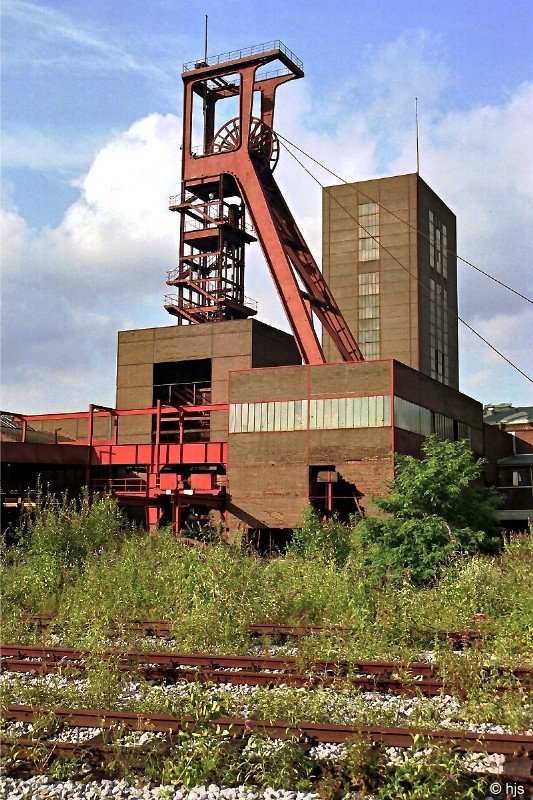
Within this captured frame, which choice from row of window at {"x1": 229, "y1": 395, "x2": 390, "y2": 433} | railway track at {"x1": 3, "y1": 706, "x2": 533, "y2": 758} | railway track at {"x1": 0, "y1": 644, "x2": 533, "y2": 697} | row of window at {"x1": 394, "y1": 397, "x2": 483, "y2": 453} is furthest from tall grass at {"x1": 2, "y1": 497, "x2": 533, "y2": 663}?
row of window at {"x1": 394, "y1": 397, "x2": 483, "y2": 453}

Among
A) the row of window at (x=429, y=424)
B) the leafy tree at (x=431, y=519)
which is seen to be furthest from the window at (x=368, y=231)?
the leafy tree at (x=431, y=519)

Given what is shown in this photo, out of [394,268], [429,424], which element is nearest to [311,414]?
[429,424]

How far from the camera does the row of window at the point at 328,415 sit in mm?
29031

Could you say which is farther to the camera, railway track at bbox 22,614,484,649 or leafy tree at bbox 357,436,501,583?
leafy tree at bbox 357,436,501,583

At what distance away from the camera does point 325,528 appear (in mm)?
25234

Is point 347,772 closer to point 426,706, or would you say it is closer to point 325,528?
point 426,706

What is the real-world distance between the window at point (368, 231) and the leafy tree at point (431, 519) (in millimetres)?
36004

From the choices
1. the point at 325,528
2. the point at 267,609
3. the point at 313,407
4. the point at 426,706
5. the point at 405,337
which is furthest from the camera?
the point at 405,337

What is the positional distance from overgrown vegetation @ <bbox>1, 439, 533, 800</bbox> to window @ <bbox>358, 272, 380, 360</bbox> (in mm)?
36349

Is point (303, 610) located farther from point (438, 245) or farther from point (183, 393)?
point (438, 245)

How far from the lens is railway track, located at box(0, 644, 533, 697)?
8250 mm

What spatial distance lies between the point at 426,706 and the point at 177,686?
8.94ft

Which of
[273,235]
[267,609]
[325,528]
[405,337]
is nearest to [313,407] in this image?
[325,528]

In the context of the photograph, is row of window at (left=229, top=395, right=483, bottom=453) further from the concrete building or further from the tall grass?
the tall grass
